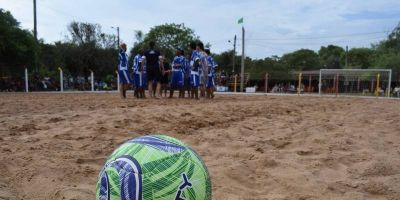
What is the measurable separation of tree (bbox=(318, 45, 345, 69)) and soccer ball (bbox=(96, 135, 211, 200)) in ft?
262

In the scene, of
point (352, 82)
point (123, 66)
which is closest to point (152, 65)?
point (123, 66)

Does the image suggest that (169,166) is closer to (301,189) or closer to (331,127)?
(301,189)

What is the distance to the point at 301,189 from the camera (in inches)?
181

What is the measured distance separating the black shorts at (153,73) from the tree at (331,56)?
225 feet

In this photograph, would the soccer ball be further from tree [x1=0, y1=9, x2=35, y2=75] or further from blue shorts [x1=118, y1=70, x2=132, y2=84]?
tree [x1=0, y1=9, x2=35, y2=75]

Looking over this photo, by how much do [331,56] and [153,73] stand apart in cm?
7822

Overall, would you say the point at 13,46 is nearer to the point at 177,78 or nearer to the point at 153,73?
the point at 177,78

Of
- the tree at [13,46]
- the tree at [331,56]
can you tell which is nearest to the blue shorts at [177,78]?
the tree at [13,46]

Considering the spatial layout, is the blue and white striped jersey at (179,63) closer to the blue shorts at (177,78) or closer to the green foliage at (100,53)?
the blue shorts at (177,78)

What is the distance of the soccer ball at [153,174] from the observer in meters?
2.55

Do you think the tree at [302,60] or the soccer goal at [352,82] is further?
the tree at [302,60]

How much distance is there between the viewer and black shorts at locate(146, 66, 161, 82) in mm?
14758

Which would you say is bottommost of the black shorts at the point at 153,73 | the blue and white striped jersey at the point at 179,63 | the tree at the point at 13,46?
the black shorts at the point at 153,73

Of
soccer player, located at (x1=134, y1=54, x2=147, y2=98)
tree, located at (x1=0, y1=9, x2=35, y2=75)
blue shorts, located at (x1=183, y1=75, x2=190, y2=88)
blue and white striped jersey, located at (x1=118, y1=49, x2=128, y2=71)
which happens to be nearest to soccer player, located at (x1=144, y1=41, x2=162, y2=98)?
soccer player, located at (x1=134, y1=54, x2=147, y2=98)
